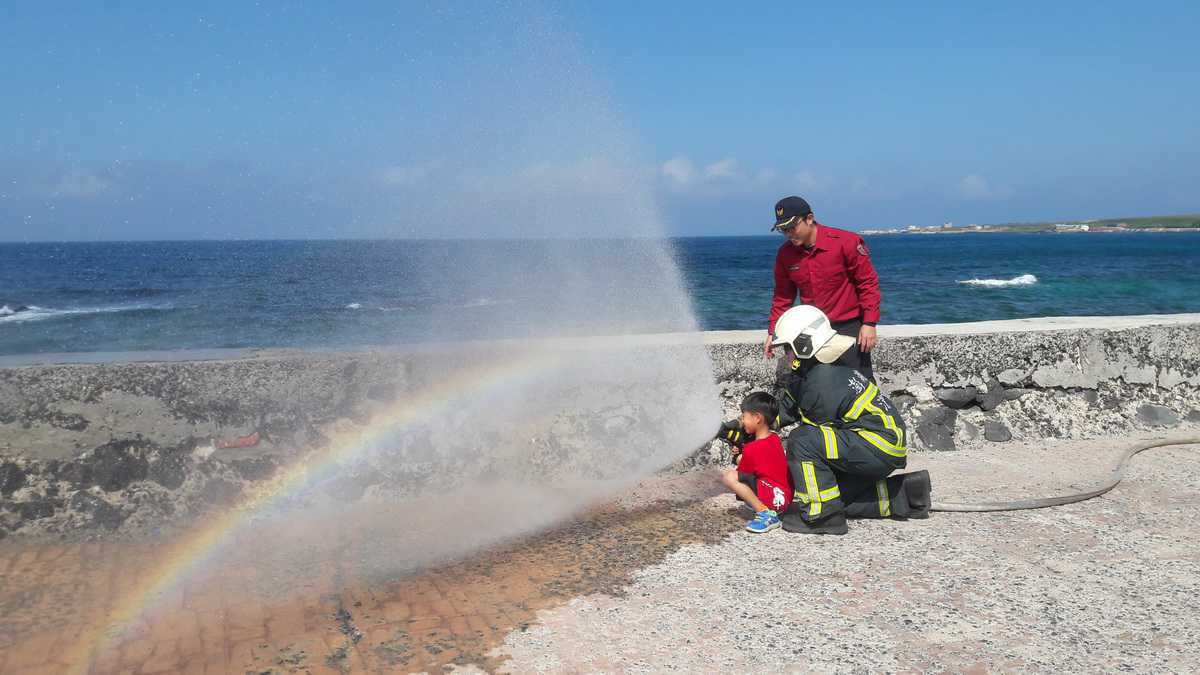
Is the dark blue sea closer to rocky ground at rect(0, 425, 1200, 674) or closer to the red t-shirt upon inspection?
the red t-shirt

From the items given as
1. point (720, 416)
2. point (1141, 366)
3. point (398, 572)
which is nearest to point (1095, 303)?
point (1141, 366)

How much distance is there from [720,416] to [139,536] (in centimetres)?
355

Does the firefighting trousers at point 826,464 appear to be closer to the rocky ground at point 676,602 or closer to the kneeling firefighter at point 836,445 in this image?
the kneeling firefighter at point 836,445

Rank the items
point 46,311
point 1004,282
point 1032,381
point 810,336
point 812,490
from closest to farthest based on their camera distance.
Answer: point 812,490 → point 810,336 → point 1032,381 → point 46,311 → point 1004,282

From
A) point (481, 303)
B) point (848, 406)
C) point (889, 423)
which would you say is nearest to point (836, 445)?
point (848, 406)

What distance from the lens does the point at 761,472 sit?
490cm

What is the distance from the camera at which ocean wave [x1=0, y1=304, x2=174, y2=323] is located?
31.6 meters

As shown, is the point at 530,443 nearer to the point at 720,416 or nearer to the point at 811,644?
the point at 720,416

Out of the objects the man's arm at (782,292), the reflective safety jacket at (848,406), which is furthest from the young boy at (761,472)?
the man's arm at (782,292)

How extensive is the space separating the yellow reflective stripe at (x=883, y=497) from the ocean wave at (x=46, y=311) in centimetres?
3337

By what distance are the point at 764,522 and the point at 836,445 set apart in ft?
1.85

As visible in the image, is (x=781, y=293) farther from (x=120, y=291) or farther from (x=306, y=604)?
(x=120, y=291)

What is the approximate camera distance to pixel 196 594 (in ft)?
13.2

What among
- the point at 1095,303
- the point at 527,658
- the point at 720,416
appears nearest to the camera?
the point at 527,658
